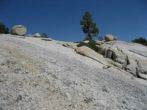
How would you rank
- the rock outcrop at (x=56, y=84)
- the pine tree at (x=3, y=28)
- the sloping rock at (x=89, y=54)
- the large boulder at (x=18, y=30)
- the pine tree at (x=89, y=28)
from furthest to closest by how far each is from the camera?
the pine tree at (x=89, y=28) < the pine tree at (x=3, y=28) < the large boulder at (x=18, y=30) < the sloping rock at (x=89, y=54) < the rock outcrop at (x=56, y=84)

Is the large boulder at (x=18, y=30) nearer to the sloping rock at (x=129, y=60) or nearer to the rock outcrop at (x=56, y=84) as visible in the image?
the sloping rock at (x=129, y=60)

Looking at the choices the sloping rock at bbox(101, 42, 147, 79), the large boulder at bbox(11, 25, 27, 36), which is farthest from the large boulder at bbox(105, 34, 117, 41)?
the large boulder at bbox(11, 25, 27, 36)

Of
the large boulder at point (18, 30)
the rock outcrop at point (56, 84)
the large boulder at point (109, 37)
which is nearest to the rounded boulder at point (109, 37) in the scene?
the large boulder at point (109, 37)

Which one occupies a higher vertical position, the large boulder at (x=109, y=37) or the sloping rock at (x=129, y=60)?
the large boulder at (x=109, y=37)

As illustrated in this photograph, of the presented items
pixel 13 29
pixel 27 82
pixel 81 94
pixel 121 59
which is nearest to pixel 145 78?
pixel 121 59

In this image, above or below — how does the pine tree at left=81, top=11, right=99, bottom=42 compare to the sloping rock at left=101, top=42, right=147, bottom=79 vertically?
above

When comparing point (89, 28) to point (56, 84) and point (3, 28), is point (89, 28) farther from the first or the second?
point (56, 84)

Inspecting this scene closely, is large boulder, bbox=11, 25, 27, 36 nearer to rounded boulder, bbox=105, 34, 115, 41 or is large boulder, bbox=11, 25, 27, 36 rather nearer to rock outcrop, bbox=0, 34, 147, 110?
rock outcrop, bbox=0, 34, 147, 110

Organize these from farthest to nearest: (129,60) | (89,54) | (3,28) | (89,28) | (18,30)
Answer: (89,28), (3,28), (18,30), (129,60), (89,54)

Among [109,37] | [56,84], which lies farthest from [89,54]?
[109,37]

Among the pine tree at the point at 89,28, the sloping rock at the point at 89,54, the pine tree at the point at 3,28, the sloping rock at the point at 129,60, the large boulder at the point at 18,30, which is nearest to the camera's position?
Answer: the sloping rock at the point at 89,54

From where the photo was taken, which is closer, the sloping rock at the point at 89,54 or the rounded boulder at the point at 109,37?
the sloping rock at the point at 89,54

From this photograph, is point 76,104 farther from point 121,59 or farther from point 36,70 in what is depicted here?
point 121,59

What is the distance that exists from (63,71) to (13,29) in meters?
22.2
